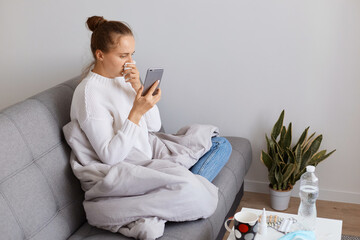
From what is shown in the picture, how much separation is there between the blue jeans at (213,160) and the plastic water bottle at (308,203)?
1.59 ft

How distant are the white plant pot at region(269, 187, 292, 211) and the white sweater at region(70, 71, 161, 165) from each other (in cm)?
85

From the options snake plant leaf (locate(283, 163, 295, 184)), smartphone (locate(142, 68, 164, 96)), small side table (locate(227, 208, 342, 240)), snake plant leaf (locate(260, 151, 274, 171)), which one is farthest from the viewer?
snake plant leaf (locate(260, 151, 274, 171))

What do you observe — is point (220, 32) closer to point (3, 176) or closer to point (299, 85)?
point (299, 85)

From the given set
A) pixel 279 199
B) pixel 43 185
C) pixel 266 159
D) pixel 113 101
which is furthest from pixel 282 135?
pixel 43 185

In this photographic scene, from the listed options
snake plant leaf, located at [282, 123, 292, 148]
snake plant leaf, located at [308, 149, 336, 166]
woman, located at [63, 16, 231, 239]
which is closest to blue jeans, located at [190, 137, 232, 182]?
woman, located at [63, 16, 231, 239]

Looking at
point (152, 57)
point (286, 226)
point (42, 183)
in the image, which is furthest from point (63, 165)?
point (152, 57)

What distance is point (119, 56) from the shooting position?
81.4 inches

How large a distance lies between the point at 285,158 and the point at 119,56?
1114mm

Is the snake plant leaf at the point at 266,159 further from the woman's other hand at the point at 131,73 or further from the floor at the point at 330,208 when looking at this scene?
the woman's other hand at the point at 131,73

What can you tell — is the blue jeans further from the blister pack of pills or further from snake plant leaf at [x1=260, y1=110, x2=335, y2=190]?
the blister pack of pills

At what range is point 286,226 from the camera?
68.9 inches

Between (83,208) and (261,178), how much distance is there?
1243mm

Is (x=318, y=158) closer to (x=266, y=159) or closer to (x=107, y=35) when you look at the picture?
(x=266, y=159)

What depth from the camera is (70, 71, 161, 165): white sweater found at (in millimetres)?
1953
